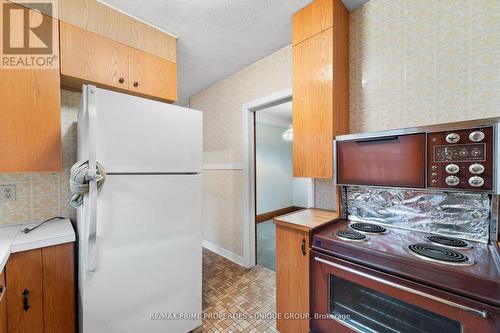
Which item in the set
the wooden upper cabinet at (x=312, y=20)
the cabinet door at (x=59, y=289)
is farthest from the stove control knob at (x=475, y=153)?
the cabinet door at (x=59, y=289)

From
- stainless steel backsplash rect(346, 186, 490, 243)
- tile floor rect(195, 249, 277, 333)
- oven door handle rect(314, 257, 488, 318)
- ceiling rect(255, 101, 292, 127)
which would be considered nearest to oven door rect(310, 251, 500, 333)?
oven door handle rect(314, 257, 488, 318)

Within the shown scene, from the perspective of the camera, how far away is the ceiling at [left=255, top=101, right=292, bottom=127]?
409 centimetres

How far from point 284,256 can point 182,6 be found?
2.09m

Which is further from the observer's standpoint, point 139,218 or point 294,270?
point 294,270

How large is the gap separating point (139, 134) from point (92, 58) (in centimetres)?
77

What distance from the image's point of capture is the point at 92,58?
1460mm

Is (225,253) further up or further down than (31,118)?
further down

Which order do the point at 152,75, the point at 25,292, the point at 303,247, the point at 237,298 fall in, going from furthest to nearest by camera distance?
the point at 237,298 → the point at 152,75 → the point at 303,247 → the point at 25,292

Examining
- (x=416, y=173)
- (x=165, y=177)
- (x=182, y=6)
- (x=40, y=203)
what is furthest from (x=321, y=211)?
(x=40, y=203)

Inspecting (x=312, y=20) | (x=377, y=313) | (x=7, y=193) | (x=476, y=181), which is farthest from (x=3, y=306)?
(x=312, y=20)

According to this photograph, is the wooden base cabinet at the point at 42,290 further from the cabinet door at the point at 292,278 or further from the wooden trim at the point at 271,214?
the wooden trim at the point at 271,214

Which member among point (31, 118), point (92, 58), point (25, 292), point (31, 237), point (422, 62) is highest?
point (92, 58)

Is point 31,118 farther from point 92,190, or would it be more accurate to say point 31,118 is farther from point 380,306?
point 380,306

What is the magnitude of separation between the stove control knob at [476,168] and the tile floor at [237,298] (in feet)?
5.53
